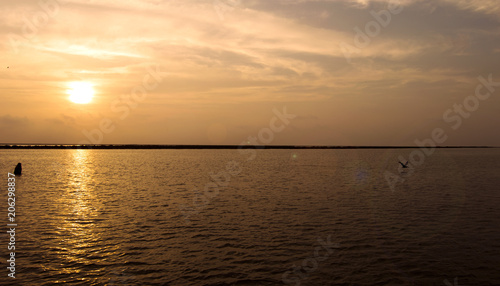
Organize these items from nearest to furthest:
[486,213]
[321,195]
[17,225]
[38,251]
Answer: [38,251] → [17,225] → [486,213] → [321,195]

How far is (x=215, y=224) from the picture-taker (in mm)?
27656

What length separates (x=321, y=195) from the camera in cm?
4369

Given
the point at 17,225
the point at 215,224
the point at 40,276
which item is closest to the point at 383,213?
the point at 215,224

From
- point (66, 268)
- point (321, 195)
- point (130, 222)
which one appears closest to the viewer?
point (66, 268)

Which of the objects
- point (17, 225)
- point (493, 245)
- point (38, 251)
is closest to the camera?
point (38, 251)

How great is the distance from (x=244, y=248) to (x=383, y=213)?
661 inches

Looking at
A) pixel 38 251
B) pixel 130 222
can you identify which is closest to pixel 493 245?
pixel 130 222

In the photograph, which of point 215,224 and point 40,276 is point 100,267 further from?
point 215,224

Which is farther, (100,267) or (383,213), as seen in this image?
(383,213)

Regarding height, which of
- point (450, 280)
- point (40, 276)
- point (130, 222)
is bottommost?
point (450, 280)

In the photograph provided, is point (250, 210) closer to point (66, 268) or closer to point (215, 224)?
point (215, 224)

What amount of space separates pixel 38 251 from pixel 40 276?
4338 millimetres

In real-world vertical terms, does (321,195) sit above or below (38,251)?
above

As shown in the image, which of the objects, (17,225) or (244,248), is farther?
(17,225)
